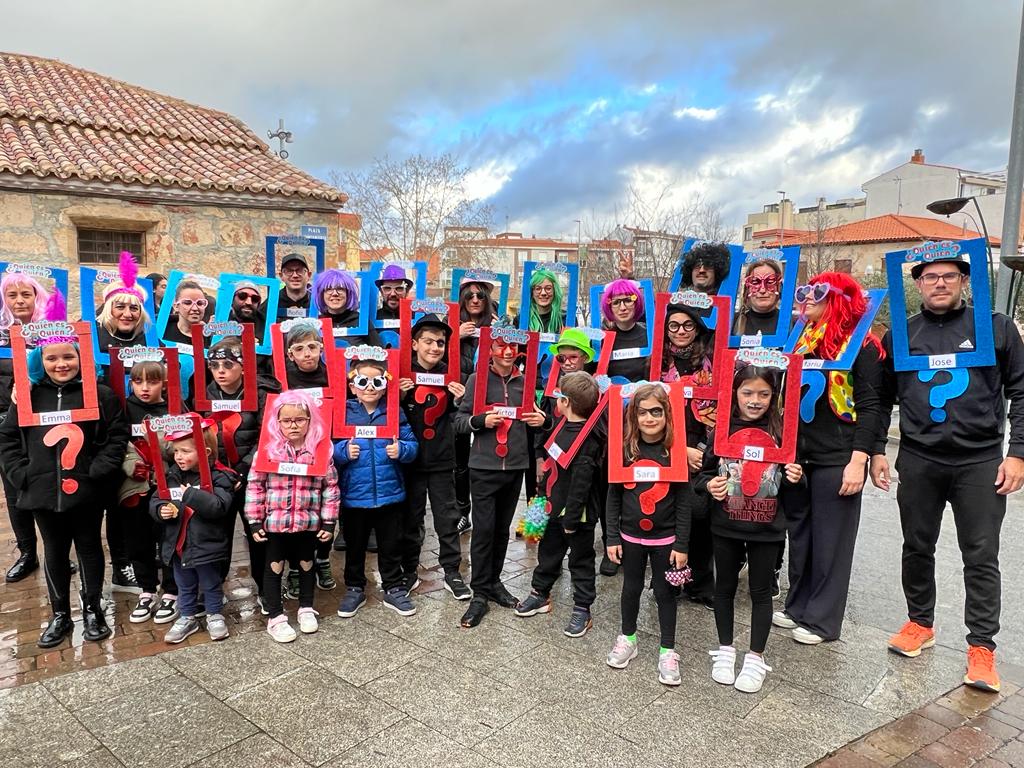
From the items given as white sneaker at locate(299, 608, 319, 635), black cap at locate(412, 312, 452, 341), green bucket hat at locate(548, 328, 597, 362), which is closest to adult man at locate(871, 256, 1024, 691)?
green bucket hat at locate(548, 328, 597, 362)

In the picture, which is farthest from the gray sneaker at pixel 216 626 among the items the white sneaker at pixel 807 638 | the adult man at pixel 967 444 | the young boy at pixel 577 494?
the adult man at pixel 967 444

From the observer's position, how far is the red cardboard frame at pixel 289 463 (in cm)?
381

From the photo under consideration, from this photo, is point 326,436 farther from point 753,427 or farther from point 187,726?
point 753,427

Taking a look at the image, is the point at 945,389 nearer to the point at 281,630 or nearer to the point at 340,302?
the point at 281,630

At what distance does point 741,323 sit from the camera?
4.36 metres

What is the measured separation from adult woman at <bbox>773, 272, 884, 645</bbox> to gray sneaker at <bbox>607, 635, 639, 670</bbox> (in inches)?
40.8

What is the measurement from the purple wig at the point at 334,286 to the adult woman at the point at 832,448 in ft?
10.5

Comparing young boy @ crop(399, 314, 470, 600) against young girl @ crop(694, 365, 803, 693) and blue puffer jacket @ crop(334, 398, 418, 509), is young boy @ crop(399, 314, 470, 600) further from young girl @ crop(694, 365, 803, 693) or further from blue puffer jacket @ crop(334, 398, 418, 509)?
young girl @ crop(694, 365, 803, 693)

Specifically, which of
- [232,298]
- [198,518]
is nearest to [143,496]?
[198,518]

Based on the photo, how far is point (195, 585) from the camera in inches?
157

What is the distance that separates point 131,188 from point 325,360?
930 centimetres

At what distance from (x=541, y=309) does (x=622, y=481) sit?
208cm

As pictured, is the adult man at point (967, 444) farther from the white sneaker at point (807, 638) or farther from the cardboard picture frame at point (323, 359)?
the cardboard picture frame at point (323, 359)

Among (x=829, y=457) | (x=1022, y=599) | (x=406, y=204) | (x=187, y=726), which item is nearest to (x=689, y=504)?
(x=829, y=457)
